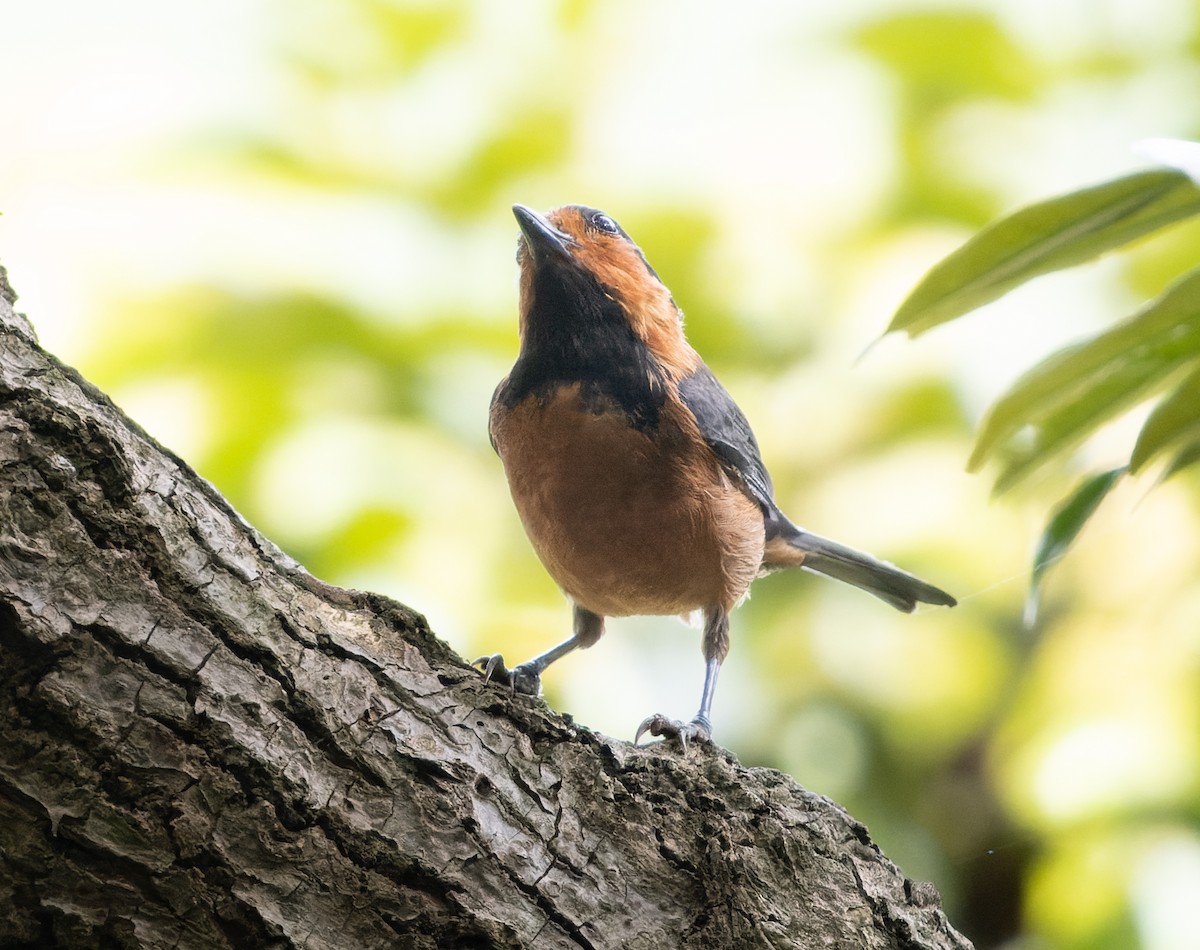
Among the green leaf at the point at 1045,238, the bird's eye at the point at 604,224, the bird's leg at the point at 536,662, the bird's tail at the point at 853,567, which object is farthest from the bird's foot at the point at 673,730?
the bird's eye at the point at 604,224

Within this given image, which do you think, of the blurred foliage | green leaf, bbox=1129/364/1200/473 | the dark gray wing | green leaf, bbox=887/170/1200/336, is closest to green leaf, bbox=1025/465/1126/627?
the blurred foliage

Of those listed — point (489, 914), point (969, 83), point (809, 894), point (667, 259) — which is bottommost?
point (489, 914)

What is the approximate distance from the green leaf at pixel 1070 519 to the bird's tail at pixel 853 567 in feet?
5.52

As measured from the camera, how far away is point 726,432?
338 cm

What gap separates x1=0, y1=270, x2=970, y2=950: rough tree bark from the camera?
169 cm

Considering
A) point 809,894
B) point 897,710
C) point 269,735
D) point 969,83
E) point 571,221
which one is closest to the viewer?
point 269,735

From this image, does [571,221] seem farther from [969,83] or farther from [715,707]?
[969,83]

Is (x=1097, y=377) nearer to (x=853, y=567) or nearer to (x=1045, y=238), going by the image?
(x=1045, y=238)

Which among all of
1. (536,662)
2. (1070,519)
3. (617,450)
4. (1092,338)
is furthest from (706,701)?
(1092,338)

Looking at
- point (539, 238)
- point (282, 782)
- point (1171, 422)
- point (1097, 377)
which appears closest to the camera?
point (282, 782)

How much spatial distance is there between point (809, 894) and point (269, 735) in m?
0.96

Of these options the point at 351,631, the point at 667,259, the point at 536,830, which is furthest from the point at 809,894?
the point at 667,259

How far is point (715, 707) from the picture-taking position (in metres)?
4.18

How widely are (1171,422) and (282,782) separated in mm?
1538
